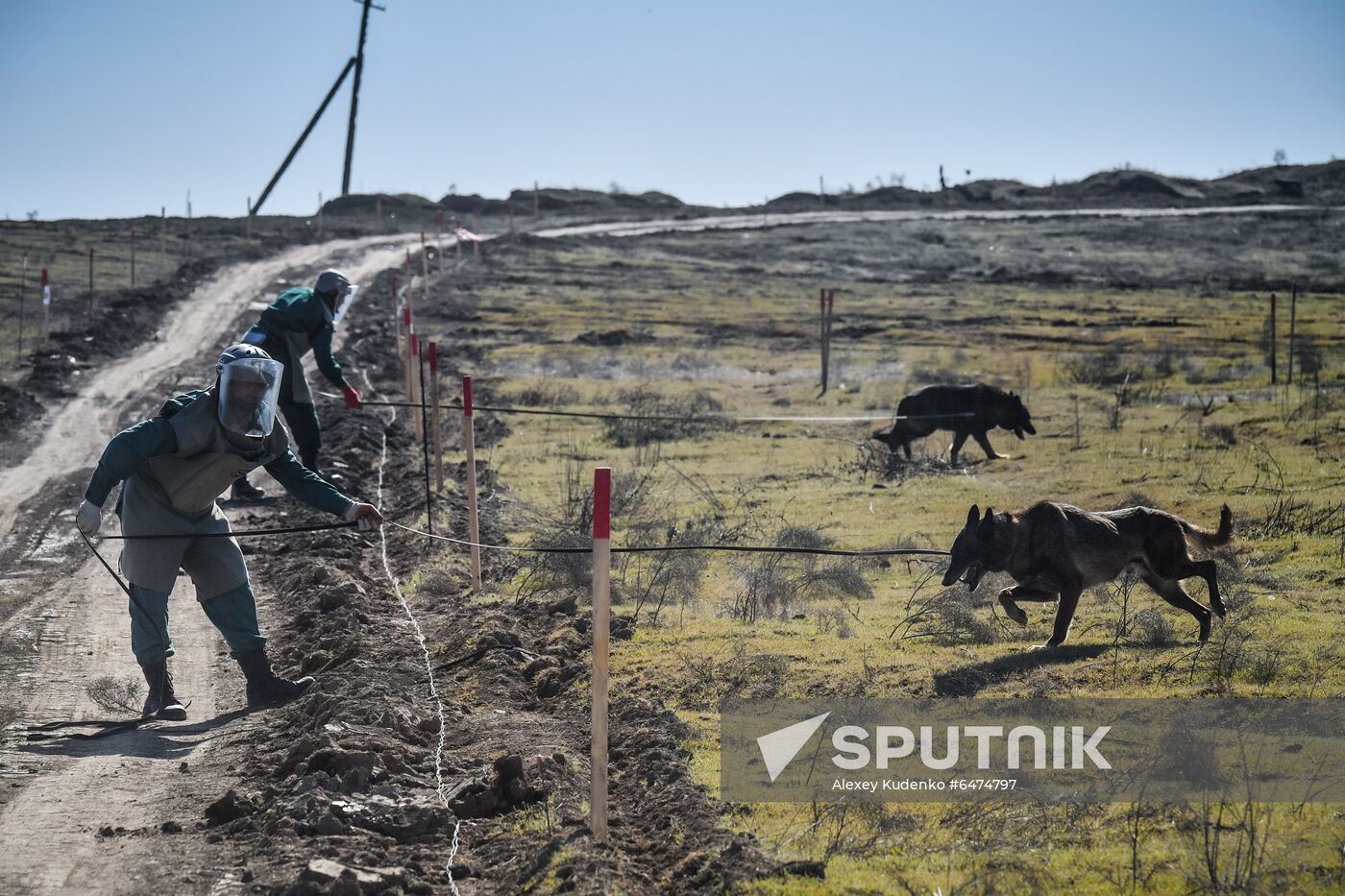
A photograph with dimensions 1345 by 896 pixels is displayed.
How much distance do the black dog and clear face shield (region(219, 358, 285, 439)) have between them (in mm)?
11578

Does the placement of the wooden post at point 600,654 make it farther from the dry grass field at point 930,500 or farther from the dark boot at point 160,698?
the dark boot at point 160,698

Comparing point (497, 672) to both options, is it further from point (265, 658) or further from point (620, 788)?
point (620, 788)

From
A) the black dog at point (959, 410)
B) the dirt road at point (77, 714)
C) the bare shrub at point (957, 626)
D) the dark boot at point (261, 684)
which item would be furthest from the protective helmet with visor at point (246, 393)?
the black dog at point (959, 410)

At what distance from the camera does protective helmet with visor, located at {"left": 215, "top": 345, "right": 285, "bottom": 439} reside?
8000mm

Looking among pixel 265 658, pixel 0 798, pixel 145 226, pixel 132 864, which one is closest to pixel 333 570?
pixel 265 658

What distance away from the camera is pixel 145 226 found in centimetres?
5744

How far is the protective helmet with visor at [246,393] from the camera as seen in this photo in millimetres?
8000

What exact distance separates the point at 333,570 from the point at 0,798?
4.81 meters

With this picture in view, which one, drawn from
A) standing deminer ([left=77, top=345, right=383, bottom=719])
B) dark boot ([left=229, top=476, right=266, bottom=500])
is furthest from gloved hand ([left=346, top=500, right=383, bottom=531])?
dark boot ([left=229, top=476, right=266, bottom=500])

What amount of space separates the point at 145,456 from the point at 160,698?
151 cm

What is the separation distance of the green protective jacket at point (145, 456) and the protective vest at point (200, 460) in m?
0.05

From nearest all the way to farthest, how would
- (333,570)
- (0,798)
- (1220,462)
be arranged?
(0,798) → (333,570) → (1220,462)

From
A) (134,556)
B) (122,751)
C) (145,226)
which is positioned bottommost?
(122,751)

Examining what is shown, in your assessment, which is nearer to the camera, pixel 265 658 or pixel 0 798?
pixel 0 798
